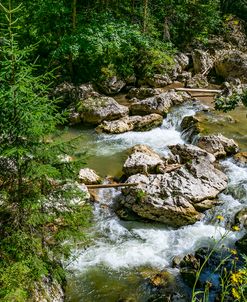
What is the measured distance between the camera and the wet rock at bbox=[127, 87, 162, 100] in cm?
1738

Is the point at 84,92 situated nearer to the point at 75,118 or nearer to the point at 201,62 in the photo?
the point at 75,118

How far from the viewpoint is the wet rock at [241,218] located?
8453 millimetres

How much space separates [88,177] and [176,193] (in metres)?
2.67

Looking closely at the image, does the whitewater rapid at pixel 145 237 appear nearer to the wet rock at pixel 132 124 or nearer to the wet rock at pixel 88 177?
the wet rock at pixel 88 177

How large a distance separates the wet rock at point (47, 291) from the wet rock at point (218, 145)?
759 cm

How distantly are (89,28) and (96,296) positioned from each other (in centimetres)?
1319

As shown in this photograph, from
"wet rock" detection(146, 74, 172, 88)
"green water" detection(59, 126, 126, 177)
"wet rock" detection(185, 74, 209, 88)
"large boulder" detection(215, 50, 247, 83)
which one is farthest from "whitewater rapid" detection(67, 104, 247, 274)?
"large boulder" detection(215, 50, 247, 83)

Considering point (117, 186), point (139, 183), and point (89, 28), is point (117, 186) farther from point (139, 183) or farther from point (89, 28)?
point (89, 28)

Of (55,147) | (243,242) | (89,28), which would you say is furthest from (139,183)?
(89,28)

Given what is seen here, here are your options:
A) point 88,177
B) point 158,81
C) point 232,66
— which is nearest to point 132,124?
point 88,177

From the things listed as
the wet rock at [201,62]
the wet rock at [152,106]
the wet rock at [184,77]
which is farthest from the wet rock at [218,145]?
the wet rock at [201,62]

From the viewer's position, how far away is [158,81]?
19.3m

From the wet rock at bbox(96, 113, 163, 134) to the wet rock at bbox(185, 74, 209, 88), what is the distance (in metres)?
5.72

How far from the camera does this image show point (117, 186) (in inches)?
389
